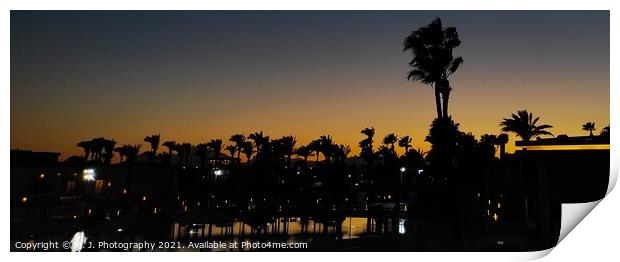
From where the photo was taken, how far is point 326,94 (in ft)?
91.9

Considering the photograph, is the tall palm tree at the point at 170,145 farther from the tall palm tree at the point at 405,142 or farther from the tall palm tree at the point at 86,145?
the tall palm tree at the point at 405,142

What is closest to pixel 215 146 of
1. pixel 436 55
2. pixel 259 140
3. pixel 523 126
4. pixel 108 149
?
pixel 259 140

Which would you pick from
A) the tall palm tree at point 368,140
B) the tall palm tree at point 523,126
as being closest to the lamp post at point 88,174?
the tall palm tree at point 523,126

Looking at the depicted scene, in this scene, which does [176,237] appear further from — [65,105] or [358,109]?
[358,109]

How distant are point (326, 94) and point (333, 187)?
57.1ft

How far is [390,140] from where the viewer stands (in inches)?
2450

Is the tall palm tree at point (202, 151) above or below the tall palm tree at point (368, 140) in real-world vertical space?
below

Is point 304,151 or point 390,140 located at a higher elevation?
point 390,140

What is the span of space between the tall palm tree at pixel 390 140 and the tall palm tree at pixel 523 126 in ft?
102

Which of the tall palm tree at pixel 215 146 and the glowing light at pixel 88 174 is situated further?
the tall palm tree at pixel 215 146

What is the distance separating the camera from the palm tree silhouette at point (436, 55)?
1689 centimetres

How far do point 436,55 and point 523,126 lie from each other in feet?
53.4

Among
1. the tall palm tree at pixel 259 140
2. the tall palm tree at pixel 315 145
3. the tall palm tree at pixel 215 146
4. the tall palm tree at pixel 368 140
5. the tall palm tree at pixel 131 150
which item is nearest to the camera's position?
the tall palm tree at pixel 131 150
